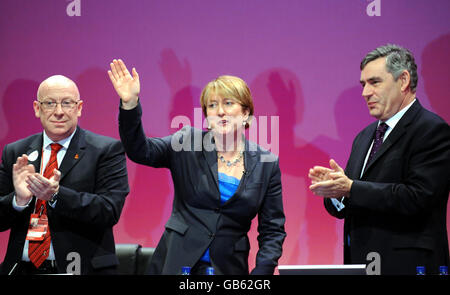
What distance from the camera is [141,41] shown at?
4371 millimetres

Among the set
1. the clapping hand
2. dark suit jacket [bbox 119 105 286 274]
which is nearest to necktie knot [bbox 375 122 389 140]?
the clapping hand

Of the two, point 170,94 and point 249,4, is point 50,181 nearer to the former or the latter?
point 170,94

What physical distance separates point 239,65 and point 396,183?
6.80ft

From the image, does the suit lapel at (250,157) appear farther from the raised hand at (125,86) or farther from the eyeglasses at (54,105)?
the eyeglasses at (54,105)

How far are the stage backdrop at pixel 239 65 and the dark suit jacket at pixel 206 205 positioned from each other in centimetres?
147

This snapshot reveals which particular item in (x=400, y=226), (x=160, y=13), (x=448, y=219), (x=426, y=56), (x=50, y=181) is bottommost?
(x=448, y=219)

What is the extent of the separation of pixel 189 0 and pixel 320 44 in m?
1.13

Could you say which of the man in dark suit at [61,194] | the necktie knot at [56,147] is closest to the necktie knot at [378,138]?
the man in dark suit at [61,194]

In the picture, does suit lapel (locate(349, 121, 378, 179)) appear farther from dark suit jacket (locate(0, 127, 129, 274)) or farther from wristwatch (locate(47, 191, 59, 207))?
wristwatch (locate(47, 191, 59, 207))

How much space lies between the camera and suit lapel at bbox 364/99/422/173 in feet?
8.71

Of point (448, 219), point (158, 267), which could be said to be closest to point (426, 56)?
point (448, 219)

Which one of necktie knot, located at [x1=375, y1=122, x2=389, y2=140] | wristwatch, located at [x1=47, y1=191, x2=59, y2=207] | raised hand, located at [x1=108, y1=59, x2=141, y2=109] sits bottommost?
wristwatch, located at [x1=47, y1=191, x2=59, y2=207]
